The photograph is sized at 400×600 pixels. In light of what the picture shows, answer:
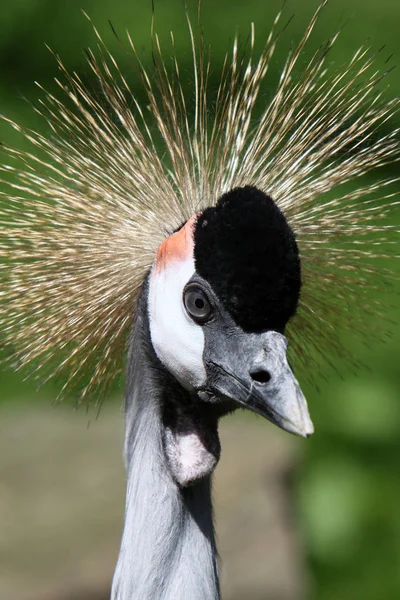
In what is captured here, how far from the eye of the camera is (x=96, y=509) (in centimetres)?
232

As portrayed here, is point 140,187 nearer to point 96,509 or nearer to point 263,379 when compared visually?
point 263,379

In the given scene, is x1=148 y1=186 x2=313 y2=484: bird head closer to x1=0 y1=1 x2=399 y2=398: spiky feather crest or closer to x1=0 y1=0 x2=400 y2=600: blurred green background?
x1=0 y1=1 x2=399 y2=398: spiky feather crest

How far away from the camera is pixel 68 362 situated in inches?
59.4

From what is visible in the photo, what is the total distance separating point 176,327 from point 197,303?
0.19 feet

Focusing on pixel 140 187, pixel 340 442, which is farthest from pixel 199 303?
pixel 340 442

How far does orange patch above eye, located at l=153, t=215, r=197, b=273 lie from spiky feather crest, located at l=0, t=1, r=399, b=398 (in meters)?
0.04

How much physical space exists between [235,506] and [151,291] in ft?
3.59

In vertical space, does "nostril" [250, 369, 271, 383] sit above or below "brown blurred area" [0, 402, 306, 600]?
above

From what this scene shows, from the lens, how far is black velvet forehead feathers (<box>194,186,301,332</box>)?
4.09ft

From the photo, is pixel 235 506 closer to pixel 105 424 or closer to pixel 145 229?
pixel 105 424

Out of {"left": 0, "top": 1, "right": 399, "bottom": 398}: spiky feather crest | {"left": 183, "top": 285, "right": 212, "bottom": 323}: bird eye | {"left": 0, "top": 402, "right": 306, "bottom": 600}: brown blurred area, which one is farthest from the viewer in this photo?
{"left": 0, "top": 402, "right": 306, "bottom": 600}: brown blurred area

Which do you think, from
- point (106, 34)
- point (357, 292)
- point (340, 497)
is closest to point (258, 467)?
point (340, 497)

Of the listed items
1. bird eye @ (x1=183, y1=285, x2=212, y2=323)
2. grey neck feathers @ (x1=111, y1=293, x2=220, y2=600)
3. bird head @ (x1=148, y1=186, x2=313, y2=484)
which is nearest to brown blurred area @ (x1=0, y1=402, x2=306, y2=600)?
grey neck feathers @ (x1=111, y1=293, x2=220, y2=600)

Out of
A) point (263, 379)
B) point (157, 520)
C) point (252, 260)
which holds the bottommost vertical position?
point (157, 520)
